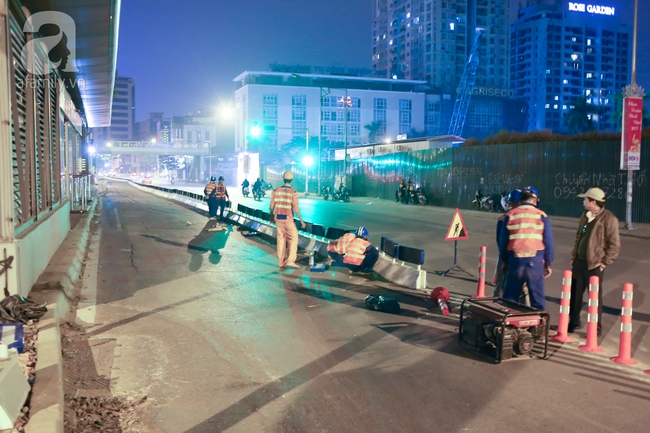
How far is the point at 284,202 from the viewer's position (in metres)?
11.5

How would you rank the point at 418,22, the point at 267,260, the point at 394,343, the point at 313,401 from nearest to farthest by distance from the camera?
the point at 313,401
the point at 394,343
the point at 267,260
the point at 418,22

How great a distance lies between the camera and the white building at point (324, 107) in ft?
348

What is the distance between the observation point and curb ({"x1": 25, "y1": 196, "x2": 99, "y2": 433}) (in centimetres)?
407

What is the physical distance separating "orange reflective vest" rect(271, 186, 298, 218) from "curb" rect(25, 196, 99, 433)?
4.00 m

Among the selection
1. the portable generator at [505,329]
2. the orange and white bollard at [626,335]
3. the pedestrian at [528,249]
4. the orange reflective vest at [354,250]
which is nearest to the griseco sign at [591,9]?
the orange reflective vest at [354,250]

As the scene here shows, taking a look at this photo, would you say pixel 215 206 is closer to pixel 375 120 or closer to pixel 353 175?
pixel 353 175

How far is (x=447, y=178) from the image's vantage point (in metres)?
33.4

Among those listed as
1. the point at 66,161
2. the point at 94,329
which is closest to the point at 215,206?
the point at 66,161

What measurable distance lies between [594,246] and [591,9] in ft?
604

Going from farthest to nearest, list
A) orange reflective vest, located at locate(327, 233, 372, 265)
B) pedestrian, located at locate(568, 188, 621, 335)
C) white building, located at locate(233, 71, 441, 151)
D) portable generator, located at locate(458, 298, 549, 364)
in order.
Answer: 1. white building, located at locate(233, 71, 441, 151)
2. orange reflective vest, located at locate(327, 233, 372, 265)
3. pedestrian, located at locate(568, 188, 621, 335)
4. portable generator, located at locate(458, 298, 549, 364)

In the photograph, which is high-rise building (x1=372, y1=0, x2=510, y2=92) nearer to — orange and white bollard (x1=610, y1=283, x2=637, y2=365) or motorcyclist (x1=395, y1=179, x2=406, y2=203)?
motorcyclist (x1=395, y1=179, x2=406, y2=203)

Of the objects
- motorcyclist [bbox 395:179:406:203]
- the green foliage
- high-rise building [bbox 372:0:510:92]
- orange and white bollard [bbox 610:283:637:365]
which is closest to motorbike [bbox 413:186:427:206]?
motorcyclist [bbox 395:179:406:203]

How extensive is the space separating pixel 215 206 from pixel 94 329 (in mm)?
15724

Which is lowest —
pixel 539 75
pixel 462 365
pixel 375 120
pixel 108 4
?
pixel 462 365
